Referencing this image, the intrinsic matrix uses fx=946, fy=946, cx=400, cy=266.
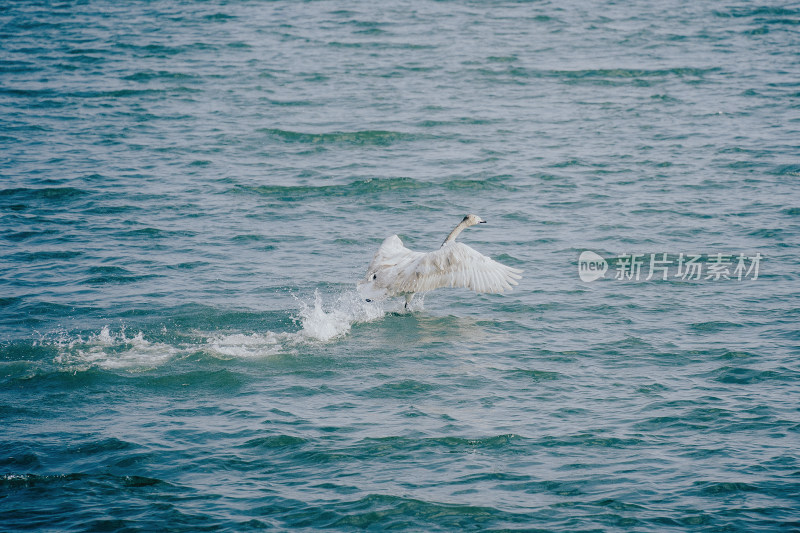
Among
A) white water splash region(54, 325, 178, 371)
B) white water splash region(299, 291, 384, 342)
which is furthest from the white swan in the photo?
white water splash region(54, 325, 178, 371)

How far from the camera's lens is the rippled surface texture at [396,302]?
9.70 m

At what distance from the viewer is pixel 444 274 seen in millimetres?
13742

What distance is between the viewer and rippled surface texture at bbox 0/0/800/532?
970 centimetres

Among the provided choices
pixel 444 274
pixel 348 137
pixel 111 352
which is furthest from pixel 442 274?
pixel 348 137

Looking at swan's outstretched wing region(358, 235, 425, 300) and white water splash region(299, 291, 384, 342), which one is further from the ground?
swan's outstretched wing region(358, 235, 425, 300)

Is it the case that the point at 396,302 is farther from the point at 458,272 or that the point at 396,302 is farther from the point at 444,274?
the point at 458,272

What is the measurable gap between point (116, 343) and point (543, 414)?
5848 mm

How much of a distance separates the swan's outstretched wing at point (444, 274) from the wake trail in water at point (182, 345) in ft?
2.62

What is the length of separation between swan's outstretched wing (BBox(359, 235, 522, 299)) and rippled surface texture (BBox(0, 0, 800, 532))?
1.93 ft

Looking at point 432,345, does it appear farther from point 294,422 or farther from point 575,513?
point 575,513

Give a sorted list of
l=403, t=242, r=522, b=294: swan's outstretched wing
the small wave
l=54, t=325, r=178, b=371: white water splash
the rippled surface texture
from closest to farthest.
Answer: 1. the rippled surface texture
2. l=54, t=325, r=178, b=371: white water splash
3. l=403, t=242, r=522, b=294: swan's outstretched wing
4. the small wave

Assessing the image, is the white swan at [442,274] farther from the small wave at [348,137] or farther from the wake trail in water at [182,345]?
the small wave at [348,137]

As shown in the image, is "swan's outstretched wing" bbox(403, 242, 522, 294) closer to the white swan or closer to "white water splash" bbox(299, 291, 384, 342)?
the white swan

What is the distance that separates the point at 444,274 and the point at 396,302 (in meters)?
1.64
